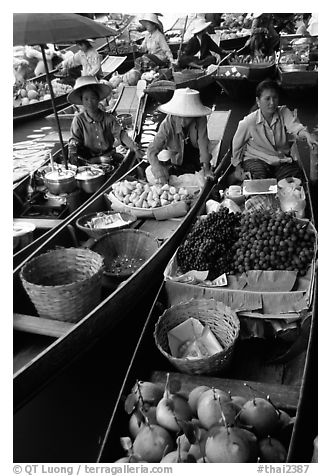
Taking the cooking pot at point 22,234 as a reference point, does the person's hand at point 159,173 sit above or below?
above

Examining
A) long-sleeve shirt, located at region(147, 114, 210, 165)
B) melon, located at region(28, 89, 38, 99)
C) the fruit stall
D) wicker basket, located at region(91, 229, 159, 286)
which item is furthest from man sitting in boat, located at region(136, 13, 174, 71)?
wicker basket, located at region(91, 229, 159, 286)

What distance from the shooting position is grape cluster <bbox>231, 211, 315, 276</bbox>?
2586 millimetres

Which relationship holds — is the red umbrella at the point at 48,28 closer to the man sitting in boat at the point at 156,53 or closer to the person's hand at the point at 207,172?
the person's hand at the point at 207,172

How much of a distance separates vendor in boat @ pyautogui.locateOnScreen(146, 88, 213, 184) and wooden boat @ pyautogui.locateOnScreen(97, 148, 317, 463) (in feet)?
5.08

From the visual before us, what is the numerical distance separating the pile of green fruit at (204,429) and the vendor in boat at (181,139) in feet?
7.45

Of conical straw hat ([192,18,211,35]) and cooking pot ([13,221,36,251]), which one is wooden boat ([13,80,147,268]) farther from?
conical straw hat ([192,18,211,35])

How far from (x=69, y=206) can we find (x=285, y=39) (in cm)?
700

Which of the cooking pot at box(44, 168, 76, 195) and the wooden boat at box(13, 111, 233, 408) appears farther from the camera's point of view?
the cooking pot at box(44, 168, 76, 195)

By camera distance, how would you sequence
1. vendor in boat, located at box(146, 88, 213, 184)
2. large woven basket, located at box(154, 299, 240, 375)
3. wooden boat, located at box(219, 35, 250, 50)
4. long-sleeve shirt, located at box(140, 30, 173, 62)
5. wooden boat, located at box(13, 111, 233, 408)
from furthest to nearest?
wooden boat, located at box(219, 35, 250, 50) → long-sleeve shirt, located at box(140, 30, 173, 62) → vendor in boat, located at box(146, 88, 213, 184) → large woven basket, located at box(154, 299, 240, 375) → wooden boat, located at box(13, 111, 233, 408)

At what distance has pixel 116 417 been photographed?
5.96 feet

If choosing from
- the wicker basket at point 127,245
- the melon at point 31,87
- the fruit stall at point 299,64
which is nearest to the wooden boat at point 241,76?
the fruit stall at point 299,64

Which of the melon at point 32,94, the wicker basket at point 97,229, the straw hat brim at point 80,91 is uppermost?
the straw hat brim at point 80,91

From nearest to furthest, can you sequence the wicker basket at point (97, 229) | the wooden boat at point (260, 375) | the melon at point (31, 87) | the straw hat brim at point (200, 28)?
1. the wooden boat at point (260, 375)
2. the wicker basket at point (97, 229)
3. the straw hat brim at point (200, 28)
4. the melon at point (31, 87)

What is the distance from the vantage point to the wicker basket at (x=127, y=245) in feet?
9.80
